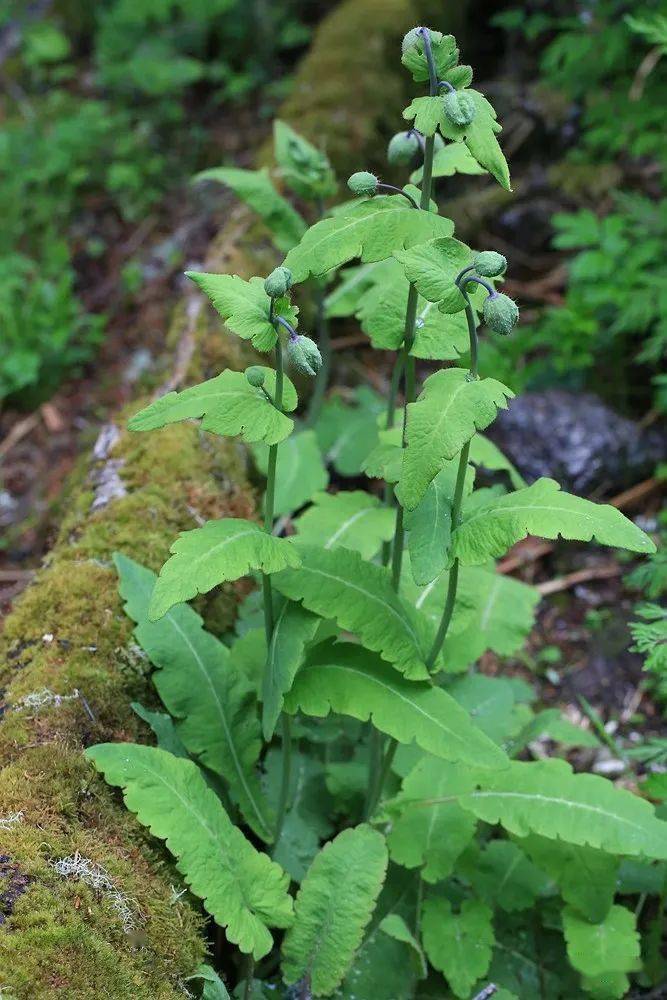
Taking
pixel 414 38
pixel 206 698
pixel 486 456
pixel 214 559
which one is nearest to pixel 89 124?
pixel 486 456

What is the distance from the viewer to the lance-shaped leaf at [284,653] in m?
2.29

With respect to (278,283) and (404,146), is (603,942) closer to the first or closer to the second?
(278,283)

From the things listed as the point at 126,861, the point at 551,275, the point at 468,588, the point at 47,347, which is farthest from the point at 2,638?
the point at 551,275

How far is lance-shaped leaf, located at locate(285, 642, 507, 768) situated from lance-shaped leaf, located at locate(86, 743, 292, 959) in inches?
13.0

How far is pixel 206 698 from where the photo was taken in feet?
8.60

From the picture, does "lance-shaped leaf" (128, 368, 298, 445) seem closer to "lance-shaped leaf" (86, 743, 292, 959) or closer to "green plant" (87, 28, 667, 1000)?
"green plant" (87, 28, 667, 1000)

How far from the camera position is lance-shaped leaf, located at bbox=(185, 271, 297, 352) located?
2.11 metres

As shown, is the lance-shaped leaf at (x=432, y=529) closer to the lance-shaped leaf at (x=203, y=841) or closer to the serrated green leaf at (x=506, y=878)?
the lance-shaped leaf at (x=203, y=841)

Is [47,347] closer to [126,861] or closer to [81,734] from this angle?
[81,734]

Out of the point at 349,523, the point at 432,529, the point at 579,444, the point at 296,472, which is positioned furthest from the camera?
the point at 579,444

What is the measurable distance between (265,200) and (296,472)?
1095 millimetres

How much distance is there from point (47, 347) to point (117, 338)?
1.43 feet

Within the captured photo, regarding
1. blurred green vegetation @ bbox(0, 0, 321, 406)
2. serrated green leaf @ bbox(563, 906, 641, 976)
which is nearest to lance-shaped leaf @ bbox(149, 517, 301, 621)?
serrated green leaf @ bbox(563, 906, 641, 976)

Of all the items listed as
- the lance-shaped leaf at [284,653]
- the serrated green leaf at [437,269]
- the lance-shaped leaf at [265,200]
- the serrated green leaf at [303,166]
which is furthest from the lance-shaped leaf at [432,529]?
the serrated green leaf at [303,166]
